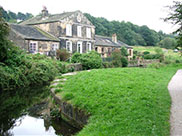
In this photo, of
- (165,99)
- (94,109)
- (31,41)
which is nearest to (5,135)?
(94,109)

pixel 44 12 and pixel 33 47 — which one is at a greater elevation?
pixel 44 12

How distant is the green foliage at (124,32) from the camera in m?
78.5

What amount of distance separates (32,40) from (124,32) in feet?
215

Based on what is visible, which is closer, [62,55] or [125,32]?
[62,55]

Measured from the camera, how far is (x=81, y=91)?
8523 millimetres

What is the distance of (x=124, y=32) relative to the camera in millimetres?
85188

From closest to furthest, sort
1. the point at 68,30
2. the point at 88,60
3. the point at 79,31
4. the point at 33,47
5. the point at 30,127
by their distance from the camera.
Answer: the point at 30,127 < the point at 88,60 < the point at 33,47 < the point at 68,30 < the point at 79,31

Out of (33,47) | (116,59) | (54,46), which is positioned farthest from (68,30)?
(116,59)

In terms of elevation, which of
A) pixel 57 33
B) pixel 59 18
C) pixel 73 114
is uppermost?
pixel 59 18

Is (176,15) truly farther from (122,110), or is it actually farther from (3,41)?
(3,41)

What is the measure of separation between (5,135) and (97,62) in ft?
54.3

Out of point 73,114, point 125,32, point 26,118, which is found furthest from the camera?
point 125,32

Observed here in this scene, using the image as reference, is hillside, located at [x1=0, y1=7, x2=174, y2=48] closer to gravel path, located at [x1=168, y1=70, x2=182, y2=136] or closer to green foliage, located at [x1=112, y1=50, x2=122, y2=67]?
green foliage, located at [x1=112, y1=50, x2=122, y2=67]

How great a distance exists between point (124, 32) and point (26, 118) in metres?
80.9
